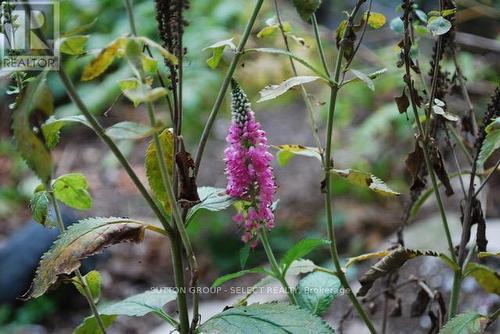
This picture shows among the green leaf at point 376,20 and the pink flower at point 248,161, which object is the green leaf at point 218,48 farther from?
the green leaf at point 376,20

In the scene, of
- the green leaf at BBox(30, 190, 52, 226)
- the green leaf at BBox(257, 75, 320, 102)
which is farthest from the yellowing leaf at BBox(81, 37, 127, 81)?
the green leaf at BBox(30, 190, 52, 226)

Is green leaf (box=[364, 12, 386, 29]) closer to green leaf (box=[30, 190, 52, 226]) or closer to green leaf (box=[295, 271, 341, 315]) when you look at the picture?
green leaf (box=[295, 271, 341, 315])

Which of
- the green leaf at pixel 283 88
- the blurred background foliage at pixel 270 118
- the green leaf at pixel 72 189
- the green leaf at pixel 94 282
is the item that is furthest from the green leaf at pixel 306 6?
the blurred background foliage at pixel 270 118

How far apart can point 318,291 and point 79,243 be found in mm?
446

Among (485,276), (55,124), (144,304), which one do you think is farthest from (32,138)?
(485,276)

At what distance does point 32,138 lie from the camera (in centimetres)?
71

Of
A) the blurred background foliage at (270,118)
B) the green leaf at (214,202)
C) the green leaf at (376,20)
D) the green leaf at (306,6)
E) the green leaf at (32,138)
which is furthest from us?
the blurred background foliage at (270,118)

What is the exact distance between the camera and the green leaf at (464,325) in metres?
0.92

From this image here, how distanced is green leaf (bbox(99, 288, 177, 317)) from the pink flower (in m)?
0.24

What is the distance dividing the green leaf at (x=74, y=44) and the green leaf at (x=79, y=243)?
25 cm

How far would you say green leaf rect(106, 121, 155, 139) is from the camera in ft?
2.39

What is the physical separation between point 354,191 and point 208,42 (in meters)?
1.21

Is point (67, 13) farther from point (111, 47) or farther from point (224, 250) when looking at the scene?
point (111, 47)

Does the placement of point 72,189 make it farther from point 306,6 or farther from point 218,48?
point 306,6
